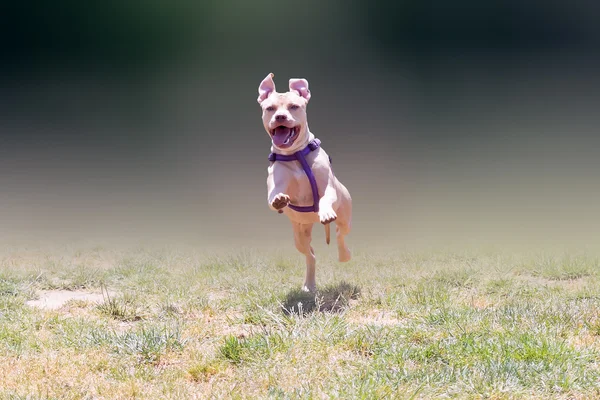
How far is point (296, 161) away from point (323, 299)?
1.26 m

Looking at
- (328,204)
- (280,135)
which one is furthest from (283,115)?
(328,204)

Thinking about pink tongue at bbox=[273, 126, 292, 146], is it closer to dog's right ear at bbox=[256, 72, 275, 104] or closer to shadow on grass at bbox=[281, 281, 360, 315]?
dog's right ear at bbox=[256, 72, 275, 104]

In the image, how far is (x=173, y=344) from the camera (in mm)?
3312

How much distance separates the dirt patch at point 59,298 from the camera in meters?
4.86

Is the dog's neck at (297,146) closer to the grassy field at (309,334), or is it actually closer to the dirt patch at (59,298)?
the grassy field at (309,334)

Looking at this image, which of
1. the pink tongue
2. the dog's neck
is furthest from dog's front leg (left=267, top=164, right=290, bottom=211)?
the pink tongue

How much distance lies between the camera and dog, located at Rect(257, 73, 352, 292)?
4.23 meters

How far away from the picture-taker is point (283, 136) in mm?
4250

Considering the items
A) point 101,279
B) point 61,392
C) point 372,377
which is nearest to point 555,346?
point 372,377

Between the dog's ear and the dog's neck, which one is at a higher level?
the dog's ear

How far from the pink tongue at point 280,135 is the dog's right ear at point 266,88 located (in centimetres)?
38

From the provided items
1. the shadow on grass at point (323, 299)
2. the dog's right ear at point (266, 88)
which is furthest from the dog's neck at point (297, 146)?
the shadow on grass at point (323, 299)

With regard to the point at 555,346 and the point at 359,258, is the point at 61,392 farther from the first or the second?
the point at 359,258

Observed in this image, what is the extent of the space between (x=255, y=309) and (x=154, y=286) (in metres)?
1.49
